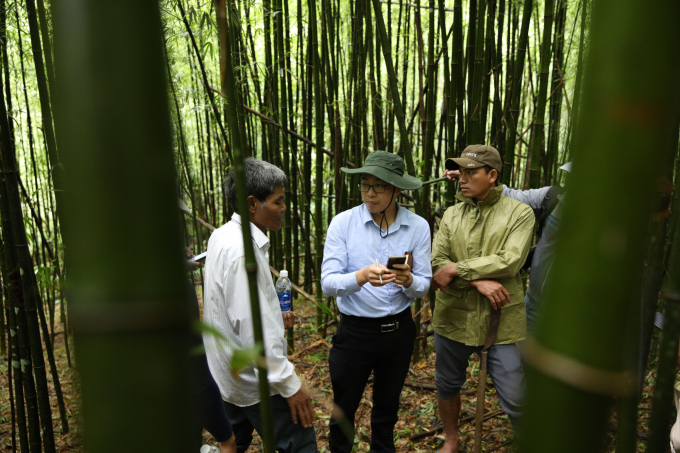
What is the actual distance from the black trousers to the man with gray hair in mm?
441

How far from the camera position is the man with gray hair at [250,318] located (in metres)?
1.30

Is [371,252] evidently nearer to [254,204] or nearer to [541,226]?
[254,204]

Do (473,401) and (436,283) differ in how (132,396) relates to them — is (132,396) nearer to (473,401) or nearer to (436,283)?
(436,283)

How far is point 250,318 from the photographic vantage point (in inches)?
52.2

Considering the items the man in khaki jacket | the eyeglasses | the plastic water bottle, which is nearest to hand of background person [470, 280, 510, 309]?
the man in khaki jacket

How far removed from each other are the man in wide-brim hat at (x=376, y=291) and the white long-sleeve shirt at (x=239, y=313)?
458 millimetres

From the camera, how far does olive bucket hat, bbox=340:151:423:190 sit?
179 centimetres

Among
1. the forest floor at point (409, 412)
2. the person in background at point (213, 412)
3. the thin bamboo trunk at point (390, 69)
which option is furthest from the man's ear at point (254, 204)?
the forest floor at point (409, 412)

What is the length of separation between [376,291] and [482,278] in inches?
16.9

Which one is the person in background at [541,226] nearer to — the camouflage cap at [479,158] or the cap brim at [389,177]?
the camouflage cap at [479,158]

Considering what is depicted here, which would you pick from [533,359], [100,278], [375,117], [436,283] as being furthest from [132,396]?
[375,117]

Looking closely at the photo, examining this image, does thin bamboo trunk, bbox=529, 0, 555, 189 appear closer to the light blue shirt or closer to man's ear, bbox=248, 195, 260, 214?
the light blue shirt

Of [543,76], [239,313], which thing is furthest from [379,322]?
[543,76]

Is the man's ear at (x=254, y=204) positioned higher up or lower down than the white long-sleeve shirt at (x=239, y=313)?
higher up
